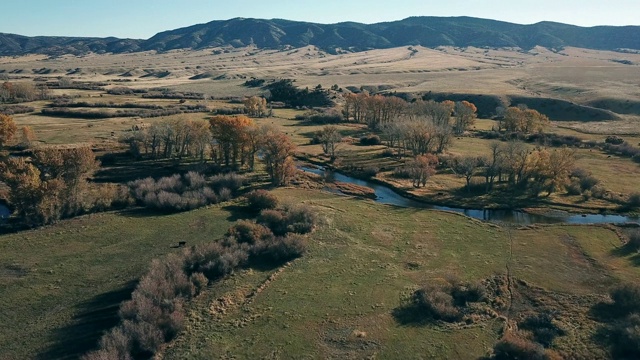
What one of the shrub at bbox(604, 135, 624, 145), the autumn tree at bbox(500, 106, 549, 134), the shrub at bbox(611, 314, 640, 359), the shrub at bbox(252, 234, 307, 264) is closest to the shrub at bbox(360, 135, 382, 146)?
the autumn tree at bbox(500, 106, 549, 134)

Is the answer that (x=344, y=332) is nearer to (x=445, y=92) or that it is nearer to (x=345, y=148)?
(x=345, y=148)

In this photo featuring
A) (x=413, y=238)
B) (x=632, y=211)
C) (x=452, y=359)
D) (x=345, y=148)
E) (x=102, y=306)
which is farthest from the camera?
(x=345, y=148)

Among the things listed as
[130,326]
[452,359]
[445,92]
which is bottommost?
[452,359]

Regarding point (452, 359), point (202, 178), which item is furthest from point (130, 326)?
point (202, 178)

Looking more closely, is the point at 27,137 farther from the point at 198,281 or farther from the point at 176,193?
the point at 198,281

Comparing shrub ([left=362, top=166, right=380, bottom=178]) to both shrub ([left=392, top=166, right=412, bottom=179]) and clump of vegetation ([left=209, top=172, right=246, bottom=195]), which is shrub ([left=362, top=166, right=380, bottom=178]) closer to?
shrub ([left=392, top=166, right=412, bottom=179])

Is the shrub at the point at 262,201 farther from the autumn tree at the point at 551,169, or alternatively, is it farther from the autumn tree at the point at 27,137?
the autumn tree at the point at 27,137
